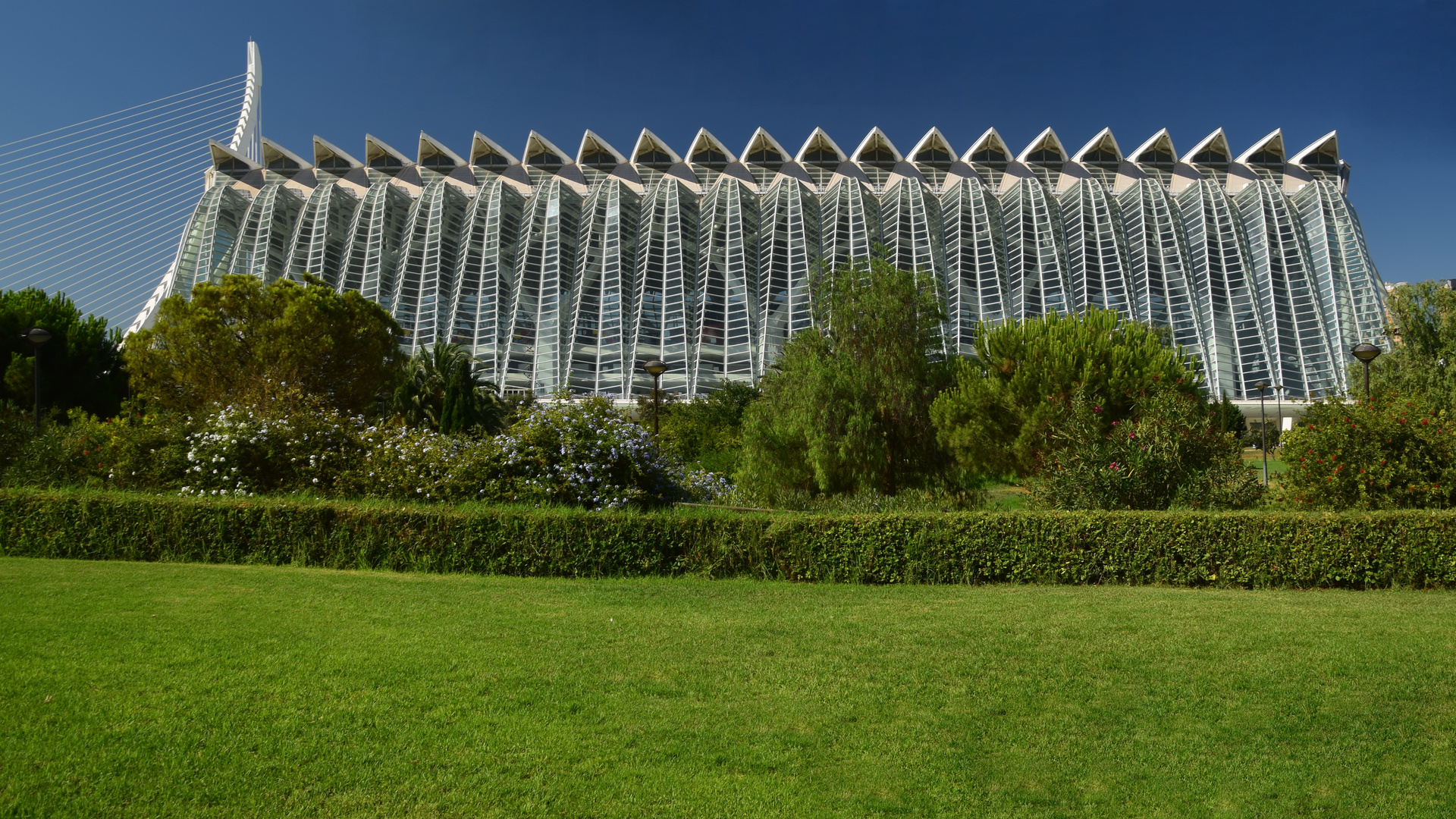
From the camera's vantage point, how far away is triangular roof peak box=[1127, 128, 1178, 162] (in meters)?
64.5

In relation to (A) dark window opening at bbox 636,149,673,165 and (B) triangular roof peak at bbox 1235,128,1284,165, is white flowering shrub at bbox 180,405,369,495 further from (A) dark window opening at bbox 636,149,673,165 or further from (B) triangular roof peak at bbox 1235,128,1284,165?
(B) triangular roof peak at bbox 1235,128,1284,165

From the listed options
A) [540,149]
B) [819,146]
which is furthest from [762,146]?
[540,149]

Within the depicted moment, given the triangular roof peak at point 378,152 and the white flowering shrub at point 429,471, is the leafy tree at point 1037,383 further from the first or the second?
the triangular roof peak at point 378,152

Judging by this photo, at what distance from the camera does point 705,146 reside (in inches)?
2653

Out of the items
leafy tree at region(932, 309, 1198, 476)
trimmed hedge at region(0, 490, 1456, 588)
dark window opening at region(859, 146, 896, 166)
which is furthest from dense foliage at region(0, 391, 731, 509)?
dark window opening at region(859, 146, 896, 166)

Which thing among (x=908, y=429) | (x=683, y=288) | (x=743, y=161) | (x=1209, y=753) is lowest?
(x=1209, y=753)

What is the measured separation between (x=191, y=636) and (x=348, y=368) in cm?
2432

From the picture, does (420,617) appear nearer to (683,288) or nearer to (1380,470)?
(1380,470)

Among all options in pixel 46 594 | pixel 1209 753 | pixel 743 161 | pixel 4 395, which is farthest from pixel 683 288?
pixel 1209 753

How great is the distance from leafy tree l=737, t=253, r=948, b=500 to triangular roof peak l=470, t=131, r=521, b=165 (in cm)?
5509

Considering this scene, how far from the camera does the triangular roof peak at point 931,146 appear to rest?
66812 mm

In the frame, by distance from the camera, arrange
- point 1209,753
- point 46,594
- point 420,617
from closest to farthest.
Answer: point 1209,753, point 420,617, point 46,594

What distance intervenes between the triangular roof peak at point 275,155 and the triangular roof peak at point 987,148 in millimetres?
55583

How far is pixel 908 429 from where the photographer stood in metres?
18.0
